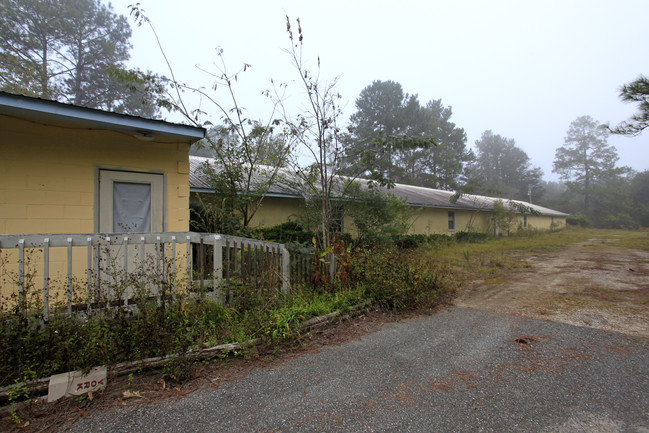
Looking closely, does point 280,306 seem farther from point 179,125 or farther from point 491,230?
point 491,230

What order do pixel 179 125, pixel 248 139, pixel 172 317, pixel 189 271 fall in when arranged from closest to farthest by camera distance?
1. pixel 172 317
2. pixel 189 271
3. pixel 179 125
4. pixel 248 139

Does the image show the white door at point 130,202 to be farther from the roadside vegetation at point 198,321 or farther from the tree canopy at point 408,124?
the tree canopy at point 408,124

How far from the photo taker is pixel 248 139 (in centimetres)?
712

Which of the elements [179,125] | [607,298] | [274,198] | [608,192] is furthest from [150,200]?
[608,192]

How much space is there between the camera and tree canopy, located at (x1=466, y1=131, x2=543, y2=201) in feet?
185

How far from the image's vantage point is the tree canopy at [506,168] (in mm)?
56406

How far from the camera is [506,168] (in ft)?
200

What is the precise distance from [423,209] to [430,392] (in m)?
15.3

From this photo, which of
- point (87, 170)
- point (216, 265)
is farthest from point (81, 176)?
point (216, 265)

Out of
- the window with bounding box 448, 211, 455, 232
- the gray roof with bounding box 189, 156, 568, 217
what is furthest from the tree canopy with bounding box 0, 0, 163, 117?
the window with bounding box 448, 211, 455, 232

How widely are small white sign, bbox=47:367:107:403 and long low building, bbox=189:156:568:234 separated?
547 centimetres

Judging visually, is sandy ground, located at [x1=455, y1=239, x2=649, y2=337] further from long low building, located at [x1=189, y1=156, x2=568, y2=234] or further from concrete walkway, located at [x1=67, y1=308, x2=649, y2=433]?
long low building, located at [x1=189, y1=156, x2=568, y2=234]

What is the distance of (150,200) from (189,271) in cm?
199

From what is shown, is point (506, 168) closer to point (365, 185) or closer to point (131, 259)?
point (365, 185)
